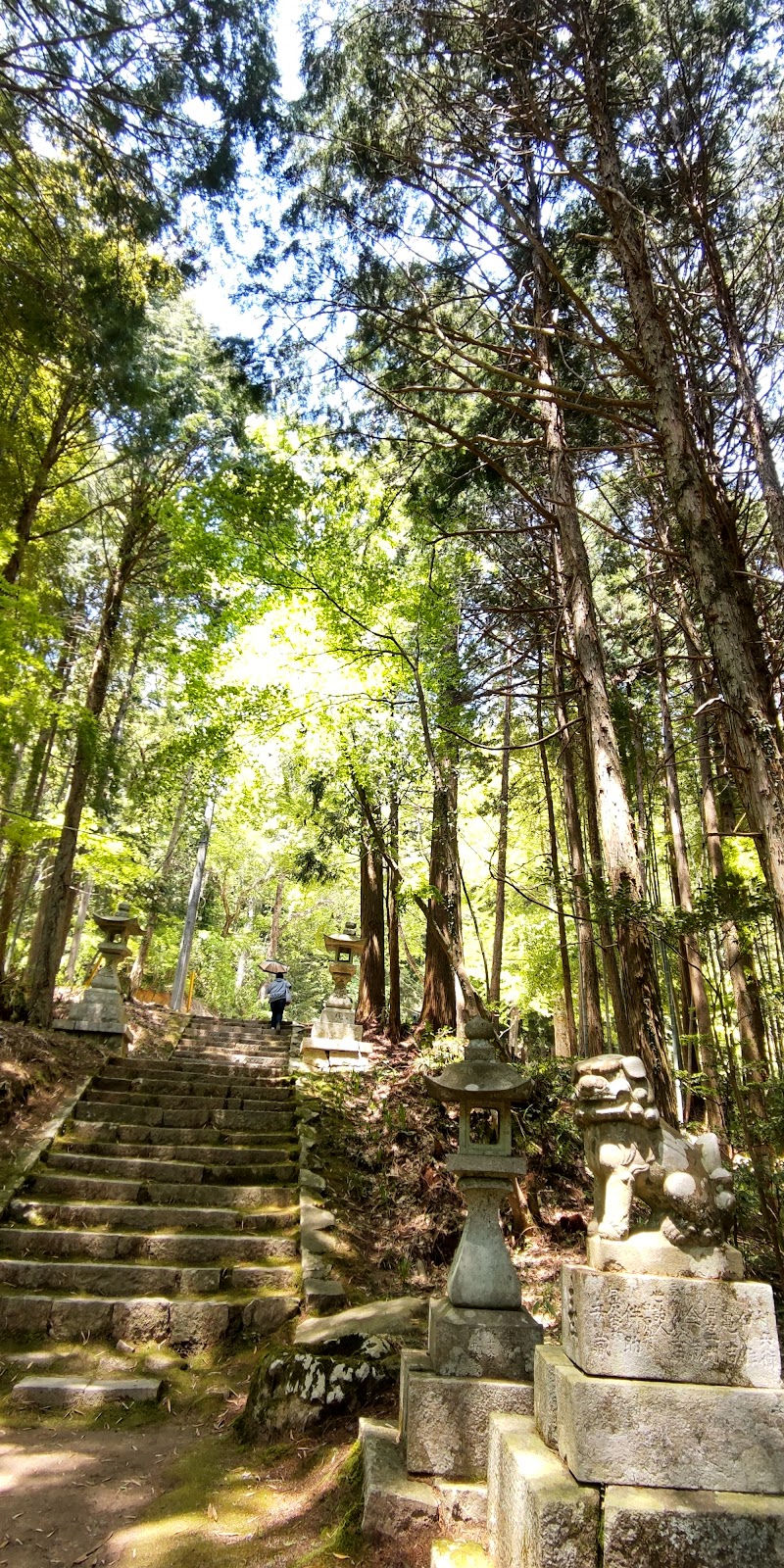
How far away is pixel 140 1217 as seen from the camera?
20.2 ft

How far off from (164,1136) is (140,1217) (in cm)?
154

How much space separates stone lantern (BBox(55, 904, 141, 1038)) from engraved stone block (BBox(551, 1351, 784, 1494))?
9694 mm

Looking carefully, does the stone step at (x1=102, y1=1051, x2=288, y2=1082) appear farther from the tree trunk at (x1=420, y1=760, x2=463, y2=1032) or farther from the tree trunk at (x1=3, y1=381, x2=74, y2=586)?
the tree trunk at (x1=3, y1=381, x2=74, y2=586)

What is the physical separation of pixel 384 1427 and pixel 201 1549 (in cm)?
81

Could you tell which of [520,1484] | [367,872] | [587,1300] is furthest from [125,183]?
[367,872]

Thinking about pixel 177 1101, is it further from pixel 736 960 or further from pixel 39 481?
pixel 39 481

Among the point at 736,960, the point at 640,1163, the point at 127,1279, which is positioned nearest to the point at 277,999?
the point at 127,1279

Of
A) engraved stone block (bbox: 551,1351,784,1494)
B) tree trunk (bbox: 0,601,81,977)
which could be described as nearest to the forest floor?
engraved stone block (bbox: 551,1351,784,1494)

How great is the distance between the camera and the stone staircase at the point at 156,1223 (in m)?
5.10

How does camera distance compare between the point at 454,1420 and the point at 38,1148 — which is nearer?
the point at 454,1420

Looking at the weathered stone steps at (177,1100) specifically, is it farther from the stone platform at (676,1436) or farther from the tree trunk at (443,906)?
the stone platform at (676,1436)

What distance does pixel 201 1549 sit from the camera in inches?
121

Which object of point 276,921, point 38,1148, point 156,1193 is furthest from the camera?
point 276,921

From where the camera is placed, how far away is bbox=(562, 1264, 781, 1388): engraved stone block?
222 cm
